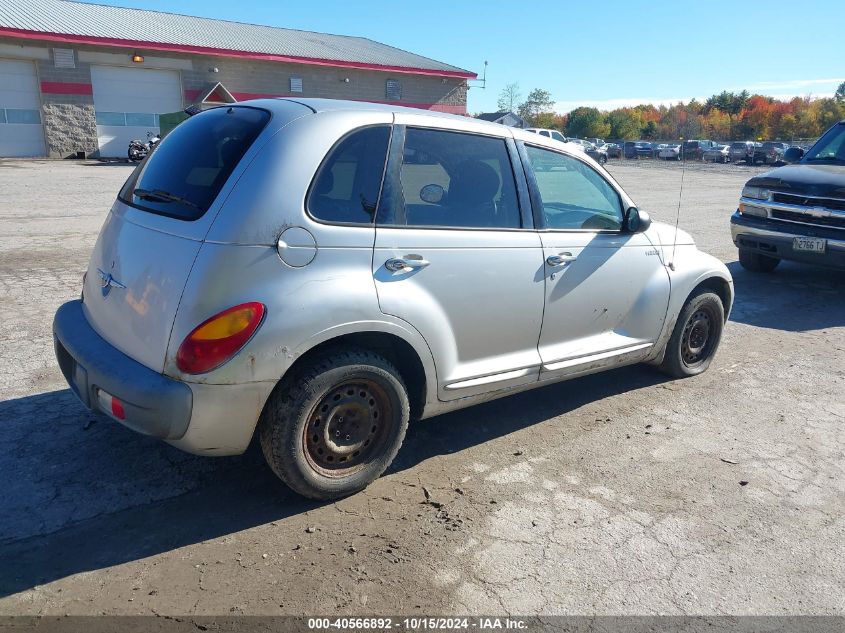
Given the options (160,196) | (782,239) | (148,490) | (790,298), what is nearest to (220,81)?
(782,239)

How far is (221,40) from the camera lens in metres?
34.2

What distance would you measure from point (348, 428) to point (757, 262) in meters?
7.84

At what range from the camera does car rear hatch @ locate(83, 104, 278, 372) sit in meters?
2.90

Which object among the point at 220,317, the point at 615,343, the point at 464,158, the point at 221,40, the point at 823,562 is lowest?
the point at 823,562

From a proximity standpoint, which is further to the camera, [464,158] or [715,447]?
[715,447]

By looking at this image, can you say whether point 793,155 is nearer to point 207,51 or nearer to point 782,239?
point 782,239

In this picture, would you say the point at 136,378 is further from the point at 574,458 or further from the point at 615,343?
the point at 615,343

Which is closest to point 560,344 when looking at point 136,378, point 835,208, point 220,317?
point 220,317

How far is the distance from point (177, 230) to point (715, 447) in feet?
10.9

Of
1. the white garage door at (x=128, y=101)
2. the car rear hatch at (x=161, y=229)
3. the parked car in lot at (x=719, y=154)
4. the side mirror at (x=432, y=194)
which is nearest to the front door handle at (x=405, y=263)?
the side mirror at (x=432, y=194)

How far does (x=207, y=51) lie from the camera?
3148 centimetres

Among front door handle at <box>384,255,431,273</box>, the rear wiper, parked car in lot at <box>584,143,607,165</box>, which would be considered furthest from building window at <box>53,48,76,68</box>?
front door handle at <box>384,255,431,273</box>

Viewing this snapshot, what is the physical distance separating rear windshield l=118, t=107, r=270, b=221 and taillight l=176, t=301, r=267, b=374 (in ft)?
1.69

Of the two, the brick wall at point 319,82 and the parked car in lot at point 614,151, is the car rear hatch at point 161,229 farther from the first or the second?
the parked car in lot at point 614,151
